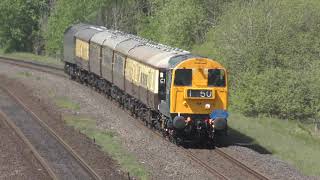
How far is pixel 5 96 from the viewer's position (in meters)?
34.3

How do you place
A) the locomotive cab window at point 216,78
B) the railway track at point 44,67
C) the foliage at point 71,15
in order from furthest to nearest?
the foliage at point 71,15, the railway track at point 44,67, the locomotive cab window at point 216,78

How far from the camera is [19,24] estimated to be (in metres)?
73.2

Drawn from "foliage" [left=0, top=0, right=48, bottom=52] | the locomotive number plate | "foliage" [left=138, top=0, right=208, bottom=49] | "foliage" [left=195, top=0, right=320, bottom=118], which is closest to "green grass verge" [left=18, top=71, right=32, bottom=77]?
"foliage" [left=138, top=0, right=208, bottom=49]

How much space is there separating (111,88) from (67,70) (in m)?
13.0

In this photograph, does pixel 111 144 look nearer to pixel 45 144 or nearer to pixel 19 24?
pixel 45 144

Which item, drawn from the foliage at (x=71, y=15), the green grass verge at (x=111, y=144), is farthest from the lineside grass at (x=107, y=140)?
the foliage at (x=71, y=15)

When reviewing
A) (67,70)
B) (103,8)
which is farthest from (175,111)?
(103,8)

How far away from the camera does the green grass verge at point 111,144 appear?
60.5ft

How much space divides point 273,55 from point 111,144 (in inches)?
767

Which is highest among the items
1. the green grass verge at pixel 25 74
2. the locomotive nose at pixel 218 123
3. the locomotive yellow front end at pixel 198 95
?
the locomotive yellow front end at pixel 198 95

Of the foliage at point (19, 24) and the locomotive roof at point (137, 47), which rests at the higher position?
the locomotive roof at point (137, 47)

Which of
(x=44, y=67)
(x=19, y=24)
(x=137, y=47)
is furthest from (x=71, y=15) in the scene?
(x=137, y=47)

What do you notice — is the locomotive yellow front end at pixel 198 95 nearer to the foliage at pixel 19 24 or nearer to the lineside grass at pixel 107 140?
the lineside grass at pixel 107 140

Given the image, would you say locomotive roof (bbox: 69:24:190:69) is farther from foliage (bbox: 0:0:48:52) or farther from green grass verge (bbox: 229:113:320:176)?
foliage (bbox: 0:0:48:52)
